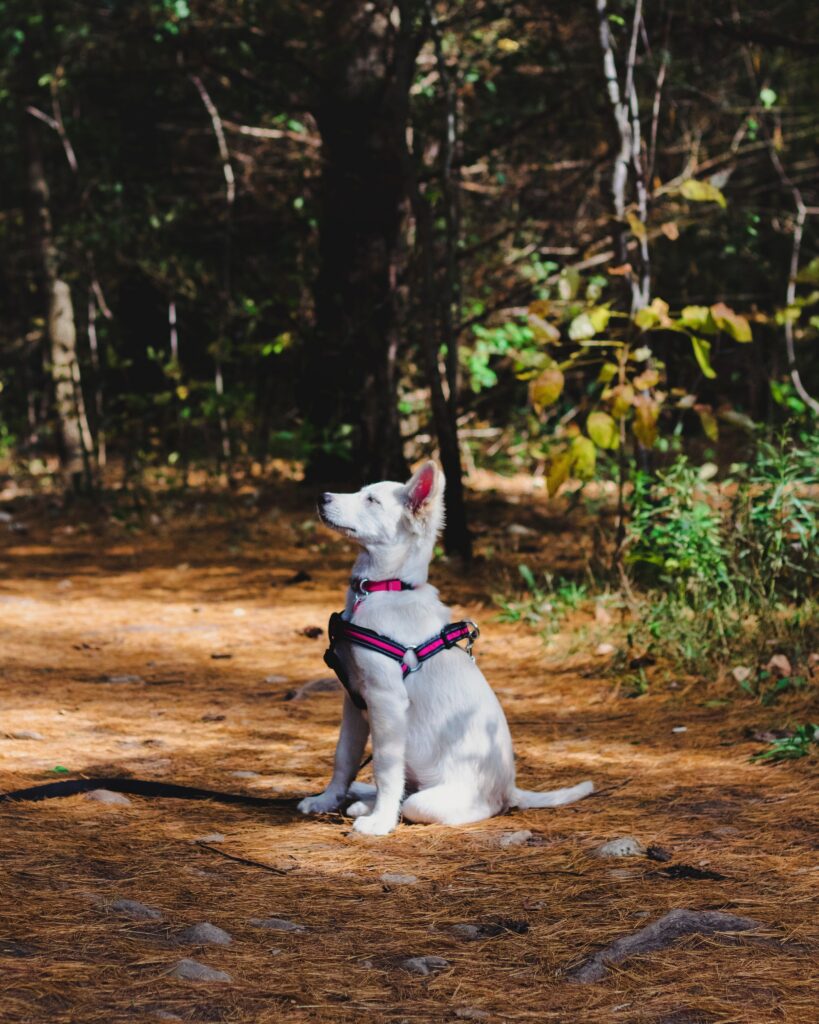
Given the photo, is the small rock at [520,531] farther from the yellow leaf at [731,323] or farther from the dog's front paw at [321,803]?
the dog's front paw at [321,803]

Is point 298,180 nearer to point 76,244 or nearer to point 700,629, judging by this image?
point 76,244

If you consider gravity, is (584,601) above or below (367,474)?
below

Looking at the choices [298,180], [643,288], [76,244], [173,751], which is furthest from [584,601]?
[76,244]

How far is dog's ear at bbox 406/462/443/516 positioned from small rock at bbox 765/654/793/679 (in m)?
2.05

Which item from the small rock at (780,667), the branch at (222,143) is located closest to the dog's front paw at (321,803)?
the small rock at (780,667)

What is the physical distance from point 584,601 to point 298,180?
5625mm

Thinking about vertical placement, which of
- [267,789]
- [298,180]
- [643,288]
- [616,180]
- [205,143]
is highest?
[205,143]

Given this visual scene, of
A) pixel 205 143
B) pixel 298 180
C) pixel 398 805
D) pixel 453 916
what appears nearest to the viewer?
pixel 453 916

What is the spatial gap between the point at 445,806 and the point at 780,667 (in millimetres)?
2045

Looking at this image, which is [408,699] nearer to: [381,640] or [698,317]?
[381,640]

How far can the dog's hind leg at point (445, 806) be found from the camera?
3492mm

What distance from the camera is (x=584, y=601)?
6.41 metres

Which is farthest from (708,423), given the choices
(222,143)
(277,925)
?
(222,143)

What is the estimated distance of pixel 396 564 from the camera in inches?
145
